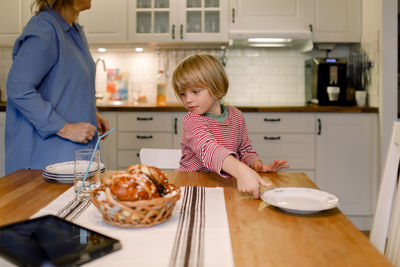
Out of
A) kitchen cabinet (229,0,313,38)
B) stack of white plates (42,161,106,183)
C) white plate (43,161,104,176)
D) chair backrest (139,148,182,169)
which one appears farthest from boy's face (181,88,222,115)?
kitchen cabinet (229,0,313,38)

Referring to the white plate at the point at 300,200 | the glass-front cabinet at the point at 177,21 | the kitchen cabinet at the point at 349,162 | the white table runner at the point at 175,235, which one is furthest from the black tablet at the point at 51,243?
the glass-front cabinet at the point at 177,21

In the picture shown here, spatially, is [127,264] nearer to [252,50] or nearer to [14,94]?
[14,94]

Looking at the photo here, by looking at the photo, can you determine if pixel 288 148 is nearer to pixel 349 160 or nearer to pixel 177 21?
pixel 349 160

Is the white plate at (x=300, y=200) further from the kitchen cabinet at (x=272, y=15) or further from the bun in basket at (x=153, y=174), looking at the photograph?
the kitchen cabinet at (x=272, y=15)

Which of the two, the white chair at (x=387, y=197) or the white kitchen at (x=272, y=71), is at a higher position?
the white kitchen at (x=272, y=71)

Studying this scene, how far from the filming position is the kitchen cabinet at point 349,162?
337cm

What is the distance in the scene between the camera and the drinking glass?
1.20m

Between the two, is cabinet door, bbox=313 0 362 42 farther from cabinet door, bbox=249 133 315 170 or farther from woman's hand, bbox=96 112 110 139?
woman's hand, bbox=96 112 110 139

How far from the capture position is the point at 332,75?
11.7 feet

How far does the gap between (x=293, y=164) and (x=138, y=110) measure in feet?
4.33

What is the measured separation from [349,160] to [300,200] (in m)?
2.41

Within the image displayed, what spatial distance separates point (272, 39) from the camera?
11.8ft

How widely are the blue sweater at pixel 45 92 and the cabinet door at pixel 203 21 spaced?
67.1 inches

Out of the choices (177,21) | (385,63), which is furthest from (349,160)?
(177,21)
